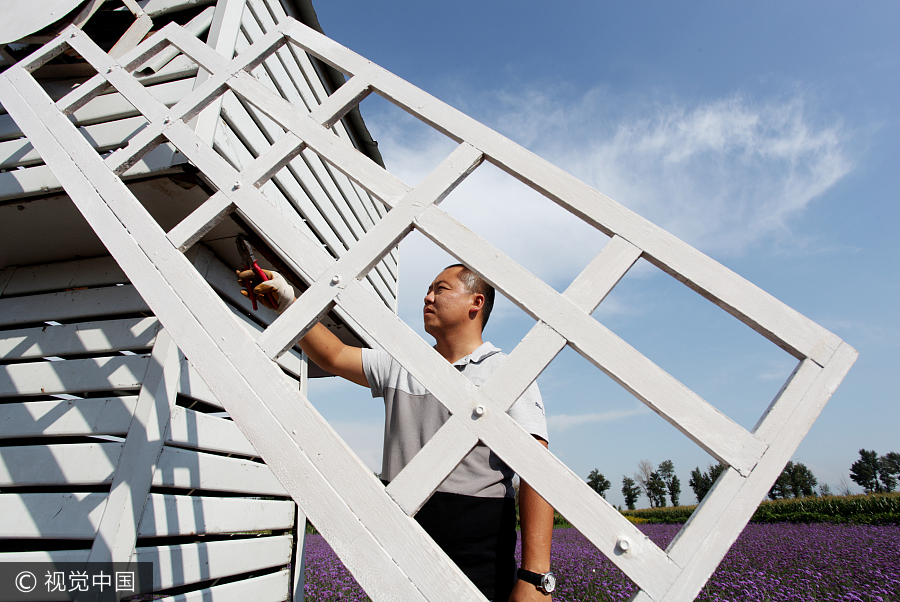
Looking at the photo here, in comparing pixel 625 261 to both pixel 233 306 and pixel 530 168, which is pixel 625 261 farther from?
pixel 233 306

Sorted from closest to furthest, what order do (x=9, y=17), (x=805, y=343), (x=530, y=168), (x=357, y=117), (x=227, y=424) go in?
1. (x=805, y=343)
2. (x=530, y=168)
3. (x=227, y=424)
4. (x=9, y=17)
5. (x=357, y=117)

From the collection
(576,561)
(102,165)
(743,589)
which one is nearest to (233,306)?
(102,165)

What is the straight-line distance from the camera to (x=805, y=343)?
32.2 inches

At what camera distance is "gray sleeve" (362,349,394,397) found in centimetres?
176

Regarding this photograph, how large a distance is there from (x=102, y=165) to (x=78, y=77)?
6.09 feet

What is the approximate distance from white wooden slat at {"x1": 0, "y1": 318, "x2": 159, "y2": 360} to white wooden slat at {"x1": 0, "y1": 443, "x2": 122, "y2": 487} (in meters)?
0.49

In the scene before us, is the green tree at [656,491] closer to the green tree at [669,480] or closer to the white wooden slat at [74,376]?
the green tree at [669,480]

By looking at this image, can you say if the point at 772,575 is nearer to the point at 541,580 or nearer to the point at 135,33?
the point at 541,580

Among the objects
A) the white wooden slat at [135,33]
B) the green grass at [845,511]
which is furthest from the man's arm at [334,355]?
the green grass at [845,511]

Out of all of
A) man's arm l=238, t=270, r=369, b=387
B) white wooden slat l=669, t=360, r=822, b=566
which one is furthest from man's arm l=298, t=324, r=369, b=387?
white wooden slat l=669, t=360, r=822, b=566

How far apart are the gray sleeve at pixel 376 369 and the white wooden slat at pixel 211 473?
0.67m

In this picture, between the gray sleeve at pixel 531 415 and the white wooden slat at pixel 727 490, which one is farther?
the gray sleeve at pixel 531 415

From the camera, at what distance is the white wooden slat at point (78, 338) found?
2.22 m

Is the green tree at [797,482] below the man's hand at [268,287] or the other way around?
the other way around
